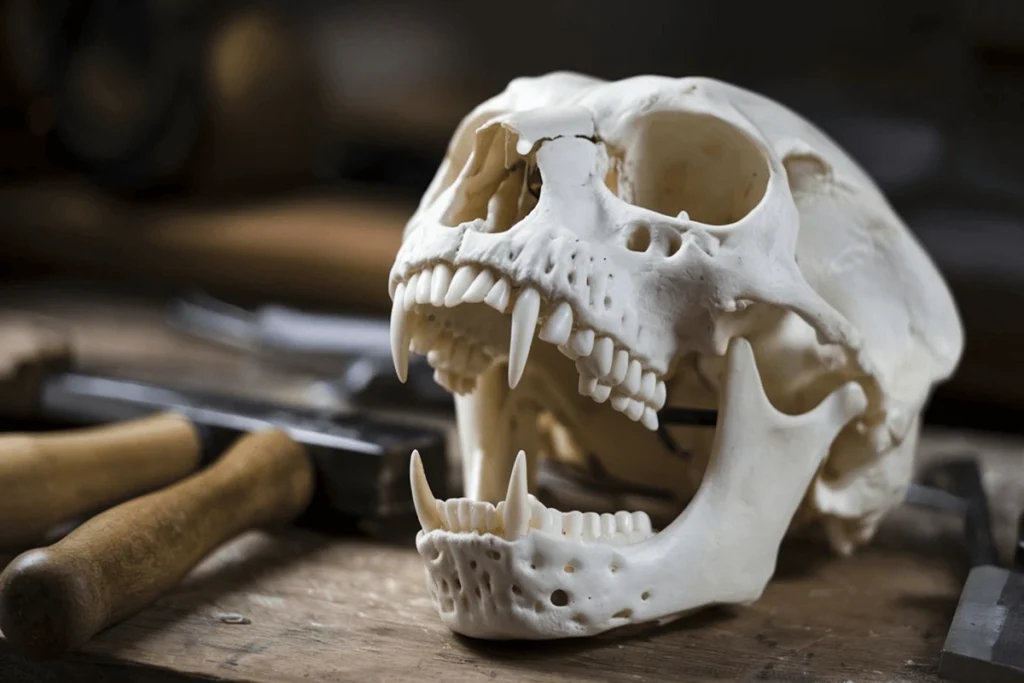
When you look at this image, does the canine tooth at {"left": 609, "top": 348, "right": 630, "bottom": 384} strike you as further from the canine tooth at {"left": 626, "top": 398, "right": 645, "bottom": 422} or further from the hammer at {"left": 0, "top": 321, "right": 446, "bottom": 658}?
the hammer at {"left": 0, "top": 321, "right": 446, "bottom": 658}

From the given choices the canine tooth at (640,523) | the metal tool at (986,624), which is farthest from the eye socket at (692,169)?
the metal tool at (986,624)

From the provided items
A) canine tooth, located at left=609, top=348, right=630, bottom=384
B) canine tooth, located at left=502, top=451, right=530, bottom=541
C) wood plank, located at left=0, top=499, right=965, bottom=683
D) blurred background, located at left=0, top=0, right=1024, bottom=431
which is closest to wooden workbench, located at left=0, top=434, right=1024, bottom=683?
wood plank, located at left=0, top=499, right=965, bottom=683

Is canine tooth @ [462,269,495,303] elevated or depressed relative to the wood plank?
elevated

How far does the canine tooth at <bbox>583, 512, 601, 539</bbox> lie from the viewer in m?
0.88

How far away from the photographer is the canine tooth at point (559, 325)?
0.84m

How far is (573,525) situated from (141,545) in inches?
13.2

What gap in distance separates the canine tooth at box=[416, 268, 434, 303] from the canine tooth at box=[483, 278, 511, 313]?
0.18 feet

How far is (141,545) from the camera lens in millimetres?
899

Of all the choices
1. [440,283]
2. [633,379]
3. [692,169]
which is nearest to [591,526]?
[633,379]

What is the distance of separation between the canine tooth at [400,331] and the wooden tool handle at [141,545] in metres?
0.23

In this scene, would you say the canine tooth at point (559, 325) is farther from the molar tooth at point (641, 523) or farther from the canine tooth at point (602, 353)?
the molar tooth at point (641, 523)

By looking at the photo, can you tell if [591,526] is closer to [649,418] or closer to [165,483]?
[649,418]

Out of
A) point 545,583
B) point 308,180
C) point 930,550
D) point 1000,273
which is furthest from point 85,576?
point 308,180

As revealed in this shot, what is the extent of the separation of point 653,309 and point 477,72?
1274 mm
